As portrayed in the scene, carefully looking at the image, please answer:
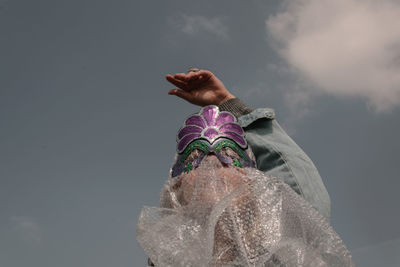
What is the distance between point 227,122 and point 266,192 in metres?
0.41

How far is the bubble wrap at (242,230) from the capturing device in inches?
48.8

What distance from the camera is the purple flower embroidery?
5.33ft

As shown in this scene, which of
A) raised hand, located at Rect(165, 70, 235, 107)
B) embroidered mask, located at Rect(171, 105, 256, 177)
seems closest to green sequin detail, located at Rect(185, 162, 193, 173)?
embroidered mask, located at Rect(171, 105, 256, 177)

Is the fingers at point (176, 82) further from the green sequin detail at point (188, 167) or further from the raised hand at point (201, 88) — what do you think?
the green sequin detail at point (188, 167)

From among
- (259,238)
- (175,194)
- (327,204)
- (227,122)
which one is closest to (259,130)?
(227,122)

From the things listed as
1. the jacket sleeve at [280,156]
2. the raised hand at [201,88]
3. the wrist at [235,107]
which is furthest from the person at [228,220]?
the raised hand at [201,88]

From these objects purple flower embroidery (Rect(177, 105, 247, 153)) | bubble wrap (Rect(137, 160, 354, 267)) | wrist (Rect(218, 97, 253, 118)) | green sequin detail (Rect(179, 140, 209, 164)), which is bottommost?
bubble wrap (Rect(137, 160, 354, 267))

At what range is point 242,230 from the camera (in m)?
1.31

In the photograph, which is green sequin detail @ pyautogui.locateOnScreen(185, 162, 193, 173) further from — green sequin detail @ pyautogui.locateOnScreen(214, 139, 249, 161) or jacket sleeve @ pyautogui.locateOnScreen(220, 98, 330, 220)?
jacket sleeve @ pyautogui.locateOnScreen(220, 98, 330, 220)

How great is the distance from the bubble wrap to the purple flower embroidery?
260mm

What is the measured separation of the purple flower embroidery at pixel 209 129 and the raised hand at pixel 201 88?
375 millimetres

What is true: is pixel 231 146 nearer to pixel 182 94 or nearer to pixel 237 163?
pixel 237 163

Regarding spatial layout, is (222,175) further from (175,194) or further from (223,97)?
(223,97)

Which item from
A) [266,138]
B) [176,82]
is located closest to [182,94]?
[176,82]
